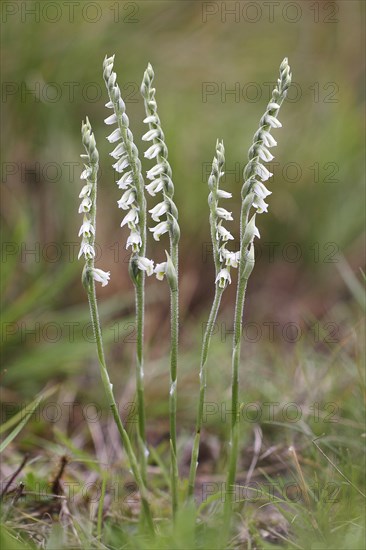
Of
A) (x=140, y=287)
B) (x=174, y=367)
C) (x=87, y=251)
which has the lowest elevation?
(x=174, y=367)

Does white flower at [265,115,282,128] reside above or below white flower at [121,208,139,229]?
above

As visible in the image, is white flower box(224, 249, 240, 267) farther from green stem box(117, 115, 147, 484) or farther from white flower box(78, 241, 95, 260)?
white flower box(78, 241, 95, 260)

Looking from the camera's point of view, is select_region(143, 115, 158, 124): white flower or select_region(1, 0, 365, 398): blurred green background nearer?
select_region(143, 115, 158, 124): white flower

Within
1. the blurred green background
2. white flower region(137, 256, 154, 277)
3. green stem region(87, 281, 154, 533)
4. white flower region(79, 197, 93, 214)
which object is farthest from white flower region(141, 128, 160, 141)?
the blurred green background

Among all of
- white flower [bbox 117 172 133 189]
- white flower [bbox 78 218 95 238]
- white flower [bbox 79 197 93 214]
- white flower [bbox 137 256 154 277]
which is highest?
white flower [bbox 117 172 133 189]

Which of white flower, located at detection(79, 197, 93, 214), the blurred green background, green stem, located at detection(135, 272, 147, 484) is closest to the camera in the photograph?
white flower, located at detection(79, 197, 93, 214)

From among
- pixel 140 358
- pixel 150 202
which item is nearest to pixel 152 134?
pixel 140 358

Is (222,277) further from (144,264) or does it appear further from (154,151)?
(154,151)

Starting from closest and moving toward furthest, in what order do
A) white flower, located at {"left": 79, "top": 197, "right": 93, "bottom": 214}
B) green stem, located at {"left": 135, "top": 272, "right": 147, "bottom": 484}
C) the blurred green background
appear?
1. white flower, located at {"left": 79, "top": 197, "right": 93, "bottom": 214}
2. green stem, located at {"left": 135, "top": 272, "right": 147, "bottom": 484}
3. the blurred green background

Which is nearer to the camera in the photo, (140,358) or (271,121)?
(271,121)

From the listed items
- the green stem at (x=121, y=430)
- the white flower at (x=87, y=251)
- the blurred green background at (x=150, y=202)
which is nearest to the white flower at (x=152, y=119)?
the white flower at (x=87, y=251)
